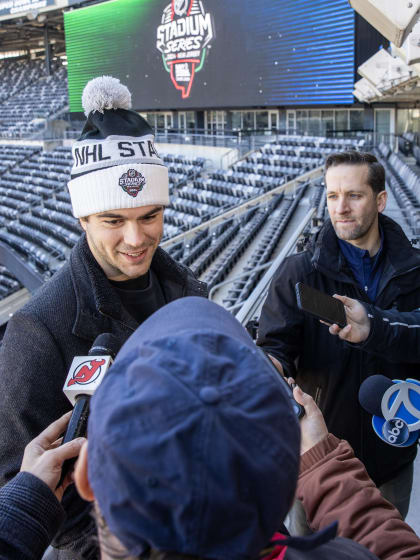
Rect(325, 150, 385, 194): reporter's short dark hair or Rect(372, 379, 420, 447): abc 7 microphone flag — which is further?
Rect(325, 150, 385, 194): reporter's short dark hair

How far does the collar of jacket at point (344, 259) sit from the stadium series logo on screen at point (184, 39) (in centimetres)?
A: 1560

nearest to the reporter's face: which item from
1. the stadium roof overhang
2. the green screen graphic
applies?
the green screen graphic

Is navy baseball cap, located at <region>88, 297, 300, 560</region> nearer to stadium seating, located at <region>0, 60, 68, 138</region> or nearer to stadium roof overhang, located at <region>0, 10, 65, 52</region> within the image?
stadium seating, located at <region>0, 60, 68, 138</region>

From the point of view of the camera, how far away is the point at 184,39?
16.4 meters

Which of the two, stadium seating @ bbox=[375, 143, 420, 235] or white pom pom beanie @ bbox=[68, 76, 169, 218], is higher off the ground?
white pom pom beanie @ bbox=[68, 76, 169, 218]

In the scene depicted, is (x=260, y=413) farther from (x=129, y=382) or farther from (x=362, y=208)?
(x=362, y=208)

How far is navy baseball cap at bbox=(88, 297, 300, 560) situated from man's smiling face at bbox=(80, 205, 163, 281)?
2.02 feet

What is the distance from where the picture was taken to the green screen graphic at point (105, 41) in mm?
18422

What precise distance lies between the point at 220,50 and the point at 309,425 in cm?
1604

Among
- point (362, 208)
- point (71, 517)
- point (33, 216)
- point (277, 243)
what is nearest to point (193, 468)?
point (71, 517)

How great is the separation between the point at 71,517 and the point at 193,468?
536 millimetres

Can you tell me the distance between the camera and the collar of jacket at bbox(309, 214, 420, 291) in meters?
1.52

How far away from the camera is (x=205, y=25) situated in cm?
1572

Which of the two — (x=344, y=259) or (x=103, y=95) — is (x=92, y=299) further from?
(x=344, y=259)
